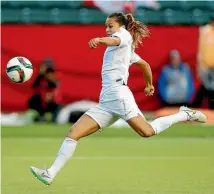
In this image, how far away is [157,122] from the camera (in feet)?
30.1

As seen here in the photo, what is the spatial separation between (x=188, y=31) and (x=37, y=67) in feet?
13.0

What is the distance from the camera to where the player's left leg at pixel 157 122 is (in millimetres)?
8836

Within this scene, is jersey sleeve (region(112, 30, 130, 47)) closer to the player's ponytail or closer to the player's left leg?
the player's ponytail

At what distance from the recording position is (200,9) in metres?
21.7

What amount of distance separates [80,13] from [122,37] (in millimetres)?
12707
